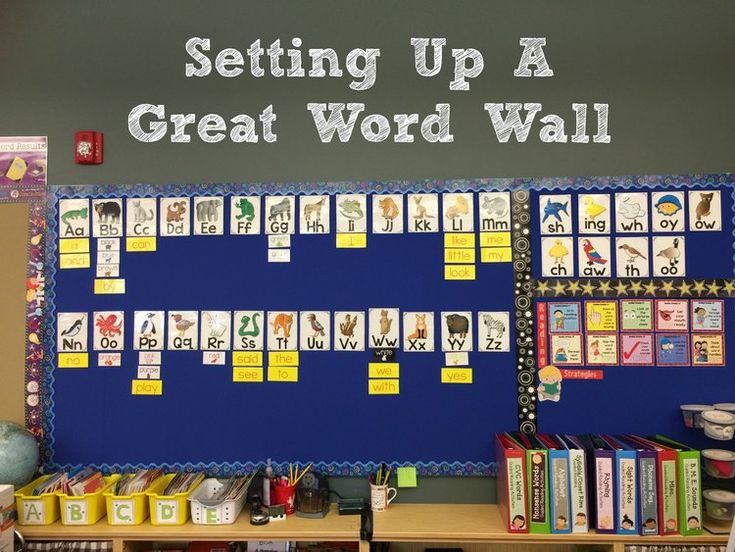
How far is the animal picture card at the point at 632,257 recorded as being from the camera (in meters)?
2.18

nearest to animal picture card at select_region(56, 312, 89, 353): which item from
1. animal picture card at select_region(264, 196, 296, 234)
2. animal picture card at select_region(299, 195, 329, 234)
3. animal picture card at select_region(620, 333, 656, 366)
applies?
animal picture card at select_region(264, 196, 296, 234)

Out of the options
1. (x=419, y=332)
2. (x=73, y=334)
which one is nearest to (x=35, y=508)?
(x=73, y=334)

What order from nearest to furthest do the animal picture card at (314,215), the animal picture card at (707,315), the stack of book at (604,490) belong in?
the stack of book at (604,490) → the animal picture card at (707,315) → the animal picture card at (314,215)

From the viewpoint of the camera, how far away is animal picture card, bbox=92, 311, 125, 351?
227 cm

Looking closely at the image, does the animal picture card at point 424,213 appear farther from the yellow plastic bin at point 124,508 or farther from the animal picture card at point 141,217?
the yellow plastic bin at point 124,508

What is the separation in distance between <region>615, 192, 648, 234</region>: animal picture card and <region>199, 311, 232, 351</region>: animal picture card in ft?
5.65

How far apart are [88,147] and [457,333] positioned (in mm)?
Answer: 1821

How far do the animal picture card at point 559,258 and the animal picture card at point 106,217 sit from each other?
1.87 metres

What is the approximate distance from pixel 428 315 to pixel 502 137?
84 centimetres

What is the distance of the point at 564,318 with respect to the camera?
7.20 feet

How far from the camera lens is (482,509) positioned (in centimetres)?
213

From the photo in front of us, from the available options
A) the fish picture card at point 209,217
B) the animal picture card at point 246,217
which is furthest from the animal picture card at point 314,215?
the fish picture card at point 209,217

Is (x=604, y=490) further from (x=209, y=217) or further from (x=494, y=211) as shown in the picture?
(x=209, y=217)

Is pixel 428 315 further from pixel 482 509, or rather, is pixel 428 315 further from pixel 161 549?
pixel 161 549
